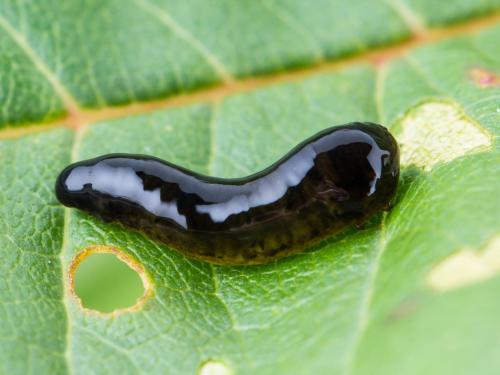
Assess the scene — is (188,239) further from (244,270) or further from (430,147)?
(430,147)

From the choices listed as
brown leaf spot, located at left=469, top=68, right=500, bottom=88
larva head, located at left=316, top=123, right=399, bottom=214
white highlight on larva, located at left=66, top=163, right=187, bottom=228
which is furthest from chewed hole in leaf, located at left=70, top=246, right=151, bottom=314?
brown leaf spot, located at left=469, top=68, right=500, bottom=88

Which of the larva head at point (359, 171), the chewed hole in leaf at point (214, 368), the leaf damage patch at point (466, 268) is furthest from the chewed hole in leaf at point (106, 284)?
the leaf damage patch at point (466, 268)

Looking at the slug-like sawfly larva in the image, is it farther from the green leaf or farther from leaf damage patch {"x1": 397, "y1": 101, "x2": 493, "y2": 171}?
leaf damage patch {"x1": 397, "y1": 101, "x2": 493, "y2": 171}

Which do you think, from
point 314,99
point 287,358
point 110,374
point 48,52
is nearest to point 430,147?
point 314,99

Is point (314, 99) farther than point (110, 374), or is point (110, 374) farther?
point (314, 99)

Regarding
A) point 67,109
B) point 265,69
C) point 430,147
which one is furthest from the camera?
point 265,69

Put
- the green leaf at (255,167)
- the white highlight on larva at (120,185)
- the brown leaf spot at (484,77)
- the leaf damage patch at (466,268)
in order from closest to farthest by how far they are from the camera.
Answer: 1. the leaf damage patch at (466,268)
2. the green leaf at (255,167)
3. the white highlight on larva at (120,185)
4. the brown leaf spot at (484,77)

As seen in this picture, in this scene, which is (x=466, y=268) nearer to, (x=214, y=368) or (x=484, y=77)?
(x=214, y=368)

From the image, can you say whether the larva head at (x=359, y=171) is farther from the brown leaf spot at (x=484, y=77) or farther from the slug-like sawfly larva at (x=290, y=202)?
the brown leaf spot at (x=484, y=77)
